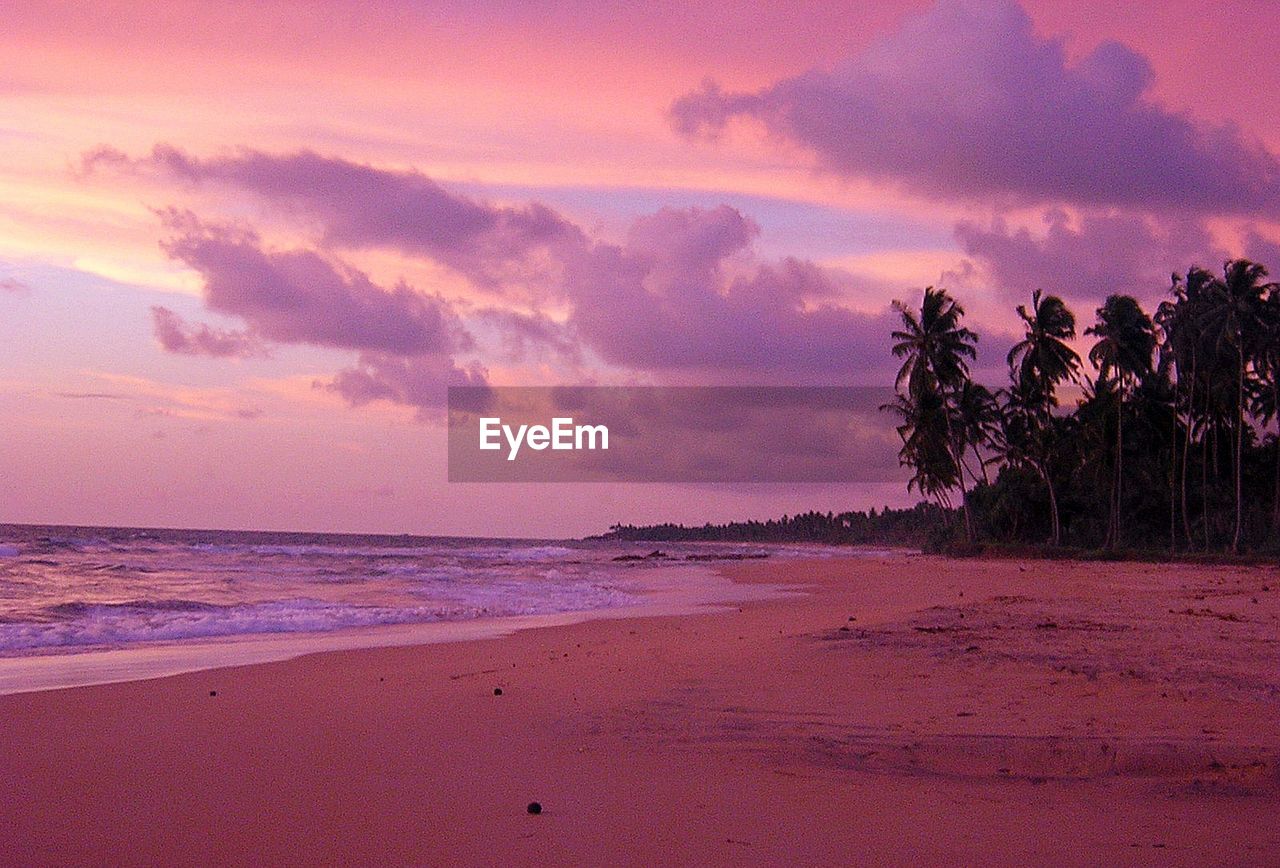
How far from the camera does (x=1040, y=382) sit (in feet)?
167

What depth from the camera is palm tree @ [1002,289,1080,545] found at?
49.7 m

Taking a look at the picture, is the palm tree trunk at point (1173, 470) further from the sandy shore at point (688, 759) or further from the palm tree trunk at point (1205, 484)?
the sandy shore at point (688, 759)

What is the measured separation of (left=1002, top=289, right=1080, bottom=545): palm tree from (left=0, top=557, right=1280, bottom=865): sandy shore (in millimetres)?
41498

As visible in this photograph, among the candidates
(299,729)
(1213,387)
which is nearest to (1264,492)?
(1213,387)

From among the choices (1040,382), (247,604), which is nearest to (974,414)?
(1040,382)

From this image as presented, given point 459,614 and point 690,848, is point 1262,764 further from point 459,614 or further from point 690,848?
point 459,614

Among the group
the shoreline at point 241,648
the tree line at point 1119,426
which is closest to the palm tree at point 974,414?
the tree line at point 1119,426

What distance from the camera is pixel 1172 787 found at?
18.3 ft

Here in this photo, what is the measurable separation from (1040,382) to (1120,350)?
5.68m

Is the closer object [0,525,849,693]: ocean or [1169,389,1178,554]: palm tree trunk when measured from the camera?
[0,525,849,693]: ocean

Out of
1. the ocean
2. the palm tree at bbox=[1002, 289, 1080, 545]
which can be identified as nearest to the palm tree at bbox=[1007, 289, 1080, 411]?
the palm tree at bbox=[1002, 289, 1080, 545]

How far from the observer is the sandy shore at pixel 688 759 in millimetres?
4707

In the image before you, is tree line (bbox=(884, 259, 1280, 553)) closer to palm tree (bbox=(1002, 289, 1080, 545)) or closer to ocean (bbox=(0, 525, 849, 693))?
palm tree (bbox=(1002, 289, 1080, 545))

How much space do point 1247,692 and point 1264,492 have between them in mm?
48389
